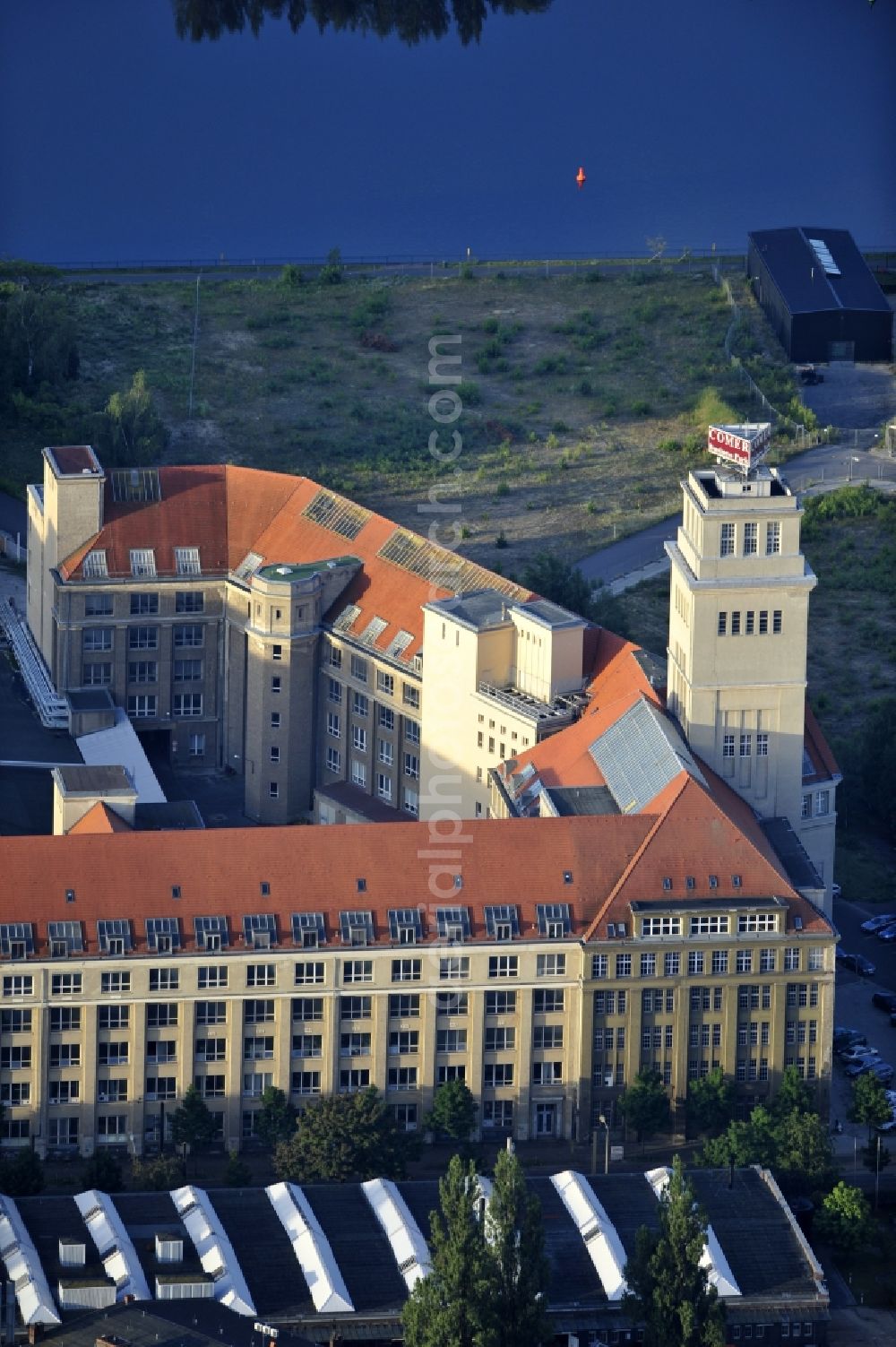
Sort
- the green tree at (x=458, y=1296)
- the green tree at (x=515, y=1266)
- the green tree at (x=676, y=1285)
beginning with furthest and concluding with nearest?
the green tree at (x=676, y=1285), the green tree at (x=515, y=1266), the green tree at (x=458, y=1296)

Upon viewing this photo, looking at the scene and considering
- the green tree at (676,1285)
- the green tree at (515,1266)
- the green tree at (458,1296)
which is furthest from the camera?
the green tree at (676,1285)

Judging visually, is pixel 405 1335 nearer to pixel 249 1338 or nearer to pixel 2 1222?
pixel 249 1338

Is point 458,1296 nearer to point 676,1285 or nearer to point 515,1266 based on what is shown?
point 515,1266

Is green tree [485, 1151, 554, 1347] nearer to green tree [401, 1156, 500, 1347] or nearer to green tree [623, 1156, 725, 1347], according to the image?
green tree [401, 1156, 500, 1347]

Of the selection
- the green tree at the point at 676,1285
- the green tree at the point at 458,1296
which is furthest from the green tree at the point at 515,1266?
the green tree at the point at 676,1285

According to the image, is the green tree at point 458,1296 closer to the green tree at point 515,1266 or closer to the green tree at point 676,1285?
the green tree at point 515,1266

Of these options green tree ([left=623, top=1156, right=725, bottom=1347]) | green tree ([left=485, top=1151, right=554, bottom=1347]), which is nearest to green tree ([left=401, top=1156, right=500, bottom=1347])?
green tree ([left=485, top=1151, right=554, bottom=1347])

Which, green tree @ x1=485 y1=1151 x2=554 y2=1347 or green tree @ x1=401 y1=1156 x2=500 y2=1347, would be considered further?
green tree @ x1=485 y1=1151 x2=554 y2=1347

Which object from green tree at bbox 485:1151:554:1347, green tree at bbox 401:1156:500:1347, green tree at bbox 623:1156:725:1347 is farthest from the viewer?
green tree at bbox 623:1156:725:1347
